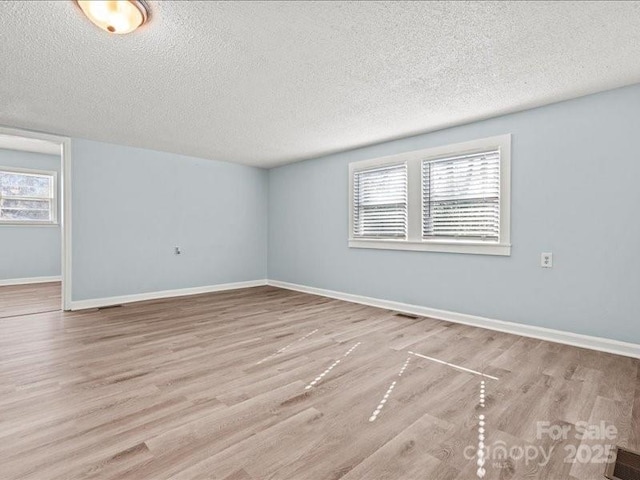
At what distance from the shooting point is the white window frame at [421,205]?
3473 millimetres

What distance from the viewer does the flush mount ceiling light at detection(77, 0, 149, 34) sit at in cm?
178

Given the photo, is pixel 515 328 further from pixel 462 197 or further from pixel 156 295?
pixel 156 295

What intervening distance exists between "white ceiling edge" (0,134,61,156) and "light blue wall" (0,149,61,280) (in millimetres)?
194

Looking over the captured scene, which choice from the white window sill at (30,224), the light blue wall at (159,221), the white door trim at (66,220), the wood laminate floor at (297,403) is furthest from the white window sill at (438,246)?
the white window sill at (30,224)

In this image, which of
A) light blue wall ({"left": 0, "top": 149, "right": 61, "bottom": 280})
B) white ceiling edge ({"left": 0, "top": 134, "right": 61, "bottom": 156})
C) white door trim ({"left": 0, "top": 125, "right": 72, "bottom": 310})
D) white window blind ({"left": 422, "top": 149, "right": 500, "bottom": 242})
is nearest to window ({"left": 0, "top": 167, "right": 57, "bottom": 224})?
light blue wall ({"left": 0, "top": 149, "right": 61, "bottom": 280})

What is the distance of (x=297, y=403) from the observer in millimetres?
2012

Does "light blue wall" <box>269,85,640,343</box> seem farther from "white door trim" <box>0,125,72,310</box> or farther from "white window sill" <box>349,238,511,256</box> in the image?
"white door trim" <box>0,125,72,310</box>

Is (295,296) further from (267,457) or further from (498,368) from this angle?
(267,457)

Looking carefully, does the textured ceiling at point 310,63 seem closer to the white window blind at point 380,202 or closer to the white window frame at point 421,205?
the white window frame at point 421,205

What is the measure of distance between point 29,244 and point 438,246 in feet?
25.0

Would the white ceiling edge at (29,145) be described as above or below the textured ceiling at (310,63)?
above

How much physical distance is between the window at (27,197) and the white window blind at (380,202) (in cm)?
636

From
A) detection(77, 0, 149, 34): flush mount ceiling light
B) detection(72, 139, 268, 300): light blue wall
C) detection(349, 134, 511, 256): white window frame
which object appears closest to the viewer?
detection(77, 0, 149, 34): flush mount ceiling light

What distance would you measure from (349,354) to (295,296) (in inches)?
104
